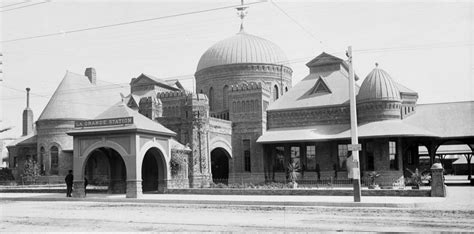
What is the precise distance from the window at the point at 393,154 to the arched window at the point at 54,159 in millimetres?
28950

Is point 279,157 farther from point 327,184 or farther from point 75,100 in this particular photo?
point 75,100

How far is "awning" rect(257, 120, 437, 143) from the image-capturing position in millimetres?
31656

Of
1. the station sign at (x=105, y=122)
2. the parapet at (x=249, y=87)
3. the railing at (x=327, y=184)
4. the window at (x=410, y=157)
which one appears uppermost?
the parapet at (x=249, y=87)

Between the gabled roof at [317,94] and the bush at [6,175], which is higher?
the gabled roof at [317,94]

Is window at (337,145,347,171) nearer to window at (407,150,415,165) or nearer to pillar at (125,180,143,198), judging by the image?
window at (407,150,415,165)

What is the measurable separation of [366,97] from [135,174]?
56.4 ft

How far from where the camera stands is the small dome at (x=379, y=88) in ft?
109

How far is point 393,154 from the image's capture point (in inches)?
1326

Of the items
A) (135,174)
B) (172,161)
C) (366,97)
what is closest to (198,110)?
(172,161)

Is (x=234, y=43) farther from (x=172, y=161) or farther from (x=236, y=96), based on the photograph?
(x=172, y=161)

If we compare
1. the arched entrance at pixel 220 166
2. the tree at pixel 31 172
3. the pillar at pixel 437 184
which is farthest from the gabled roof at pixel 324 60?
the tree at pixel 31 172

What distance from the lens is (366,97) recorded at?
3381 centimetres

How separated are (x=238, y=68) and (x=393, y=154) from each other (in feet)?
55.8

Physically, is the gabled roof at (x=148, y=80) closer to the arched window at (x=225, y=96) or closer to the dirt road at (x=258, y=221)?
the arched window at (x=225, y=96)
